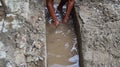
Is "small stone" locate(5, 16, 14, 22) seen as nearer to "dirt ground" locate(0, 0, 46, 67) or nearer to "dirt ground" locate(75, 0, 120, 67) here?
"dirt ground" locate(0, 0, 46, 67)

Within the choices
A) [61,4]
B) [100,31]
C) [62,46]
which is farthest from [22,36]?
[61,4]

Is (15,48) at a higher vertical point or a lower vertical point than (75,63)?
higher

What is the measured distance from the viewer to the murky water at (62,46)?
16.4 feet

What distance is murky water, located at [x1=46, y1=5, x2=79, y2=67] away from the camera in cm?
500

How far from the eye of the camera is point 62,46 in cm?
530

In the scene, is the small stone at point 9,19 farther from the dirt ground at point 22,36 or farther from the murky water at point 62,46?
the murky water at point 62,46

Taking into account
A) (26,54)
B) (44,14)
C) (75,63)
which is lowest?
(75,63)

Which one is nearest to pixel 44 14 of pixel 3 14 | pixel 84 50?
pixel 3 14

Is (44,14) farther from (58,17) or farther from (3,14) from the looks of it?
(3,14)

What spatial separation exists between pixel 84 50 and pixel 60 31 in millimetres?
966

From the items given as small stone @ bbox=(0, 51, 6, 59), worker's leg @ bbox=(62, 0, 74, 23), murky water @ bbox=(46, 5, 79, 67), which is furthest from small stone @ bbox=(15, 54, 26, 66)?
Answer: worker's leg @ bbox=(62, 0, 74, 23)

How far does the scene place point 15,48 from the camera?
14.5 ft

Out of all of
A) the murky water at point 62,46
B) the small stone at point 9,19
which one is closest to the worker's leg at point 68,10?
the murky water at point 62,46

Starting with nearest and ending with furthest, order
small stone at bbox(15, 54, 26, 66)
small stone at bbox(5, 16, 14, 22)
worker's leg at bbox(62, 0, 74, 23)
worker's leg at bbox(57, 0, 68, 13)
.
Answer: small stone at bbox(15, 54, 26, 66) < small stone at bbox(5, 16, 14, 22) < worker's leg at bbox(62, 0, 74, 23) < worker's leg at bbox(57, 0, 68, 13)
